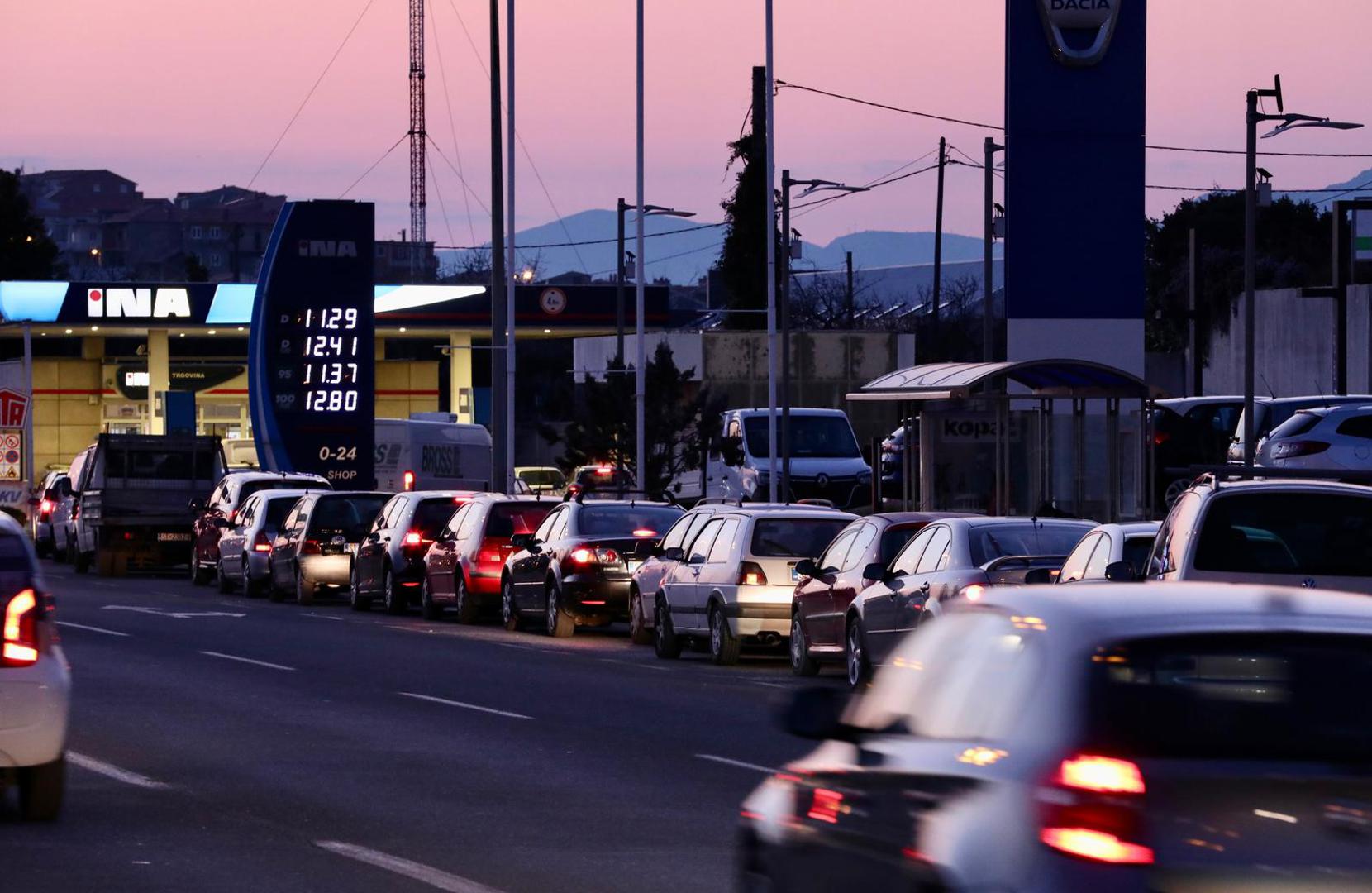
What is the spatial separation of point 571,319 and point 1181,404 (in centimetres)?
3683

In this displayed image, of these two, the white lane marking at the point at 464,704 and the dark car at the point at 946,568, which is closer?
the white lane marking at the point at 464,704

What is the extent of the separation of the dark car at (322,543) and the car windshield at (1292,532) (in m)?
22.4

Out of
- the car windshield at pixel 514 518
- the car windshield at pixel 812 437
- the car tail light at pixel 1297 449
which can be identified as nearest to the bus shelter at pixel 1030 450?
the car tail light at pixel 1297 449

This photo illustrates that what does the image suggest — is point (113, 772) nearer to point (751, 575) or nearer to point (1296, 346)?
point (751, 575)

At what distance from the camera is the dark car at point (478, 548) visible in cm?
2972

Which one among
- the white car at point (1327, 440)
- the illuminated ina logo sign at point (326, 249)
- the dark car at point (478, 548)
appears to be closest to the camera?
the dark car at point (478, 548)

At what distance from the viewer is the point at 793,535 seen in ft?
77.0

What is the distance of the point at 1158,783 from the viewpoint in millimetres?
5227

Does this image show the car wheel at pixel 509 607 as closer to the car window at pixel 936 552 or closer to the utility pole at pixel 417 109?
the car window at pixel 936 552

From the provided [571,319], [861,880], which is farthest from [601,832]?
[571,319]

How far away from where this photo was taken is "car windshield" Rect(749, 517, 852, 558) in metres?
23.2

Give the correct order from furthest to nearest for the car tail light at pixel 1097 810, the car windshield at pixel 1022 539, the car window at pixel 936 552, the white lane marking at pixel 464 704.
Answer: the car window at pixel 936 552 < the car windshield at pixel 1022 539 < the white lane marking at pixel 464 704 < the car tail light at pixel 1097 810

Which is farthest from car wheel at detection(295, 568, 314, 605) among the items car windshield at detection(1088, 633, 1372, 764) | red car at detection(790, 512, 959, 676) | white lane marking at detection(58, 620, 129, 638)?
car windshield at detection(1088, 633, 1372, 764)

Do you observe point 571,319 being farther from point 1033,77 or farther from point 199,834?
point 199,834
